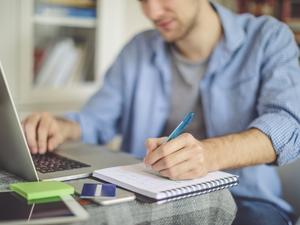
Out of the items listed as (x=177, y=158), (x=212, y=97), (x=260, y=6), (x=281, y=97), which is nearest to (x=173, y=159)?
(x=177, y=158)

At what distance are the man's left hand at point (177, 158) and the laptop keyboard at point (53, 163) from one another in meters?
0.18

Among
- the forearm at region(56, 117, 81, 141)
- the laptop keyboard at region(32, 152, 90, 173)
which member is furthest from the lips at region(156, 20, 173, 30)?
the laptop keyboard at region(32, 152, 90, 173)

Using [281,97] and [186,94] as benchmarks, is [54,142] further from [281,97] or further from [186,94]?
[281,97]

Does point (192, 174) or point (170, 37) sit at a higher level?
point (170, 37)

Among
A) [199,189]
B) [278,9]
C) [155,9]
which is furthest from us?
[278,9]

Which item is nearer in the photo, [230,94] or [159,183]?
[159,183]

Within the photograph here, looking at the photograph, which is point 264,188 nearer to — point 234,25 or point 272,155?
point 272,155

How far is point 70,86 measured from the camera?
68.9 inches

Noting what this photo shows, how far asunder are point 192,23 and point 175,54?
0.12 meters

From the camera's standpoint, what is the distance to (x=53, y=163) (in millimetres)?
860

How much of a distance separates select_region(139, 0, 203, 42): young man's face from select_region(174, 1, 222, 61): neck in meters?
0.02

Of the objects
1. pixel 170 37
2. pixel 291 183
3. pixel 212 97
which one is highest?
pixel 170 37

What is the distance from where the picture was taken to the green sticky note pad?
610 millimetres

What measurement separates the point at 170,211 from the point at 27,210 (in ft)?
0.67
